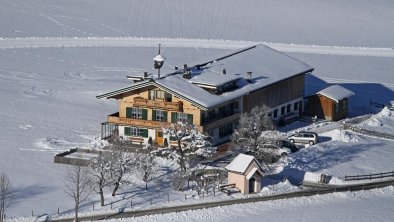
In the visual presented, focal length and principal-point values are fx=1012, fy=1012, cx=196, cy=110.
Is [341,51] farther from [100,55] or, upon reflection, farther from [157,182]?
[157,182]

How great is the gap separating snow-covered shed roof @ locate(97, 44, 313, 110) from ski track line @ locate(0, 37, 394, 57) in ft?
109

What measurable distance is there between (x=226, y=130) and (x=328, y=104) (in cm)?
1251

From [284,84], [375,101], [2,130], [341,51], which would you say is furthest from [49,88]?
[341,51]

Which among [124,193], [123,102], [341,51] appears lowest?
[124,193]

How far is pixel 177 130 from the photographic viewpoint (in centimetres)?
6306

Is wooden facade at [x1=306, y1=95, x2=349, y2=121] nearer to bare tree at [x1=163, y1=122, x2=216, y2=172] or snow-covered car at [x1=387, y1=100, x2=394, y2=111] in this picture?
snow-covered car at [x1=387, y1=100, x2=394, y2=111]

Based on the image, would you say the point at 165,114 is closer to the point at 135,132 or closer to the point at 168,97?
the point at 168,97

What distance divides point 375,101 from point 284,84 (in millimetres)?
14606

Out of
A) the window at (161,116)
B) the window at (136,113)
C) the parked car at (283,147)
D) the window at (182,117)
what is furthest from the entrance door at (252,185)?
the window at (136,113)

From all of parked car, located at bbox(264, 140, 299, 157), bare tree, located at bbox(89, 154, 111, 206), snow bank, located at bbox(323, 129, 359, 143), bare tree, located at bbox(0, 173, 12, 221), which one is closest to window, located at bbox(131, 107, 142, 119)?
parked car, located at bbox(264, 140, 299, 157)

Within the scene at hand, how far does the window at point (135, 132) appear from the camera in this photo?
68.2 metres

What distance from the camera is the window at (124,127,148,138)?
6818cm

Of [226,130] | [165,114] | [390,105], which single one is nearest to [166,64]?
[390,105]

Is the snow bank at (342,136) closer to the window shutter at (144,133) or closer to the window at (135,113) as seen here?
the window shutter at (144,133)
